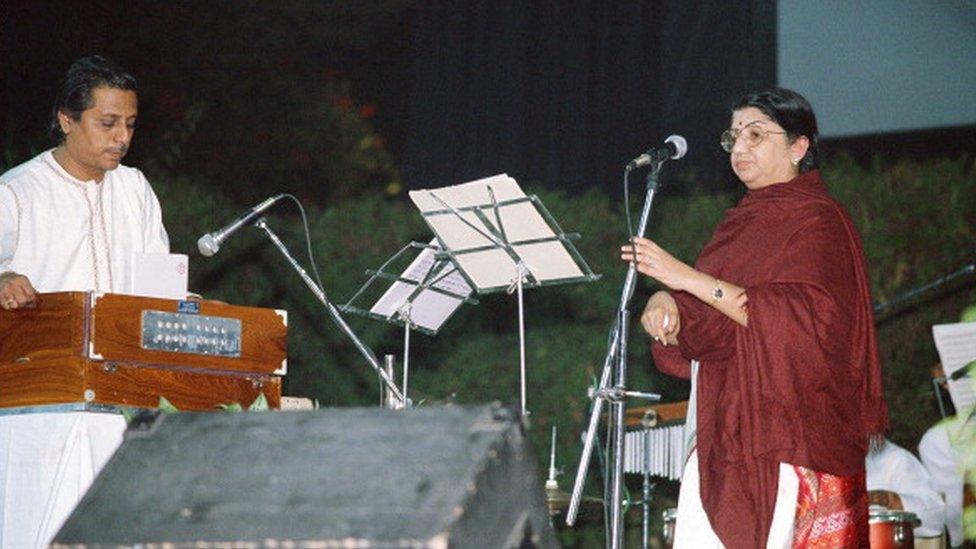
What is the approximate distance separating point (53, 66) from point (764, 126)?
6380mm

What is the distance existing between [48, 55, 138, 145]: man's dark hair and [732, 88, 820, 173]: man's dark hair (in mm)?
2057

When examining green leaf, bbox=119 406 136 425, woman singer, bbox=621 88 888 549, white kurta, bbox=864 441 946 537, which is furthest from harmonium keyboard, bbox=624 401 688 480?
green leaf, bbox=119 406 136 425

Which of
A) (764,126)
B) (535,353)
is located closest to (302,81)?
(535,353)

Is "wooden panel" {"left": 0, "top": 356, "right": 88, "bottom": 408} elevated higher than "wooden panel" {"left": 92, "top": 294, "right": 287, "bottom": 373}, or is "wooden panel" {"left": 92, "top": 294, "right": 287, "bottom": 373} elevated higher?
"wooden panel" {"left": 92, "top": 294, "right": 287, "bottom": 373}

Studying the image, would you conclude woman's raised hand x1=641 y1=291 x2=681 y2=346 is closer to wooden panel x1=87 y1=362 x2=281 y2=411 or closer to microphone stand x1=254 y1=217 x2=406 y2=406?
microphone stand x1=254 y1=217 x2=406 y2=406

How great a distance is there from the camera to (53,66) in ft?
31.9

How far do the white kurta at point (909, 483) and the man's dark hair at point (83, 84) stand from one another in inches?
144

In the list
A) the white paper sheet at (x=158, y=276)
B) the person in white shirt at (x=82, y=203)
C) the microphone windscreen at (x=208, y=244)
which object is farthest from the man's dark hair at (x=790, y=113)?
the person in white shirt at (x=82, y=203)

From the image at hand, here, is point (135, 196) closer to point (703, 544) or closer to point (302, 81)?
point (703, 544)

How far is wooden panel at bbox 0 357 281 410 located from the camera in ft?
14.2

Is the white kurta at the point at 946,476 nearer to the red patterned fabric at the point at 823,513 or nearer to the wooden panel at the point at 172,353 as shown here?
the red patterned fabric at the point at 823,513

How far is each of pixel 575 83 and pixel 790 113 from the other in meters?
4.43

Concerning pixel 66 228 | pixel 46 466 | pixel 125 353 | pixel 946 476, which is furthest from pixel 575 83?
pixel 46 466

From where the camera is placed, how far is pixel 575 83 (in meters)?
8.93
